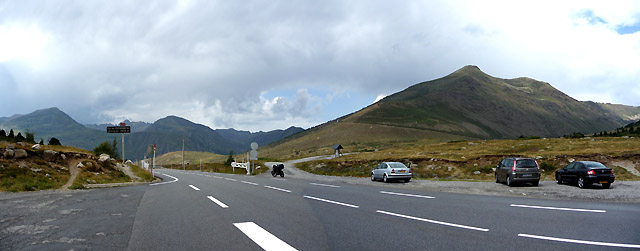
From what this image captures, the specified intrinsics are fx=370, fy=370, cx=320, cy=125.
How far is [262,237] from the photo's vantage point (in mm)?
6992

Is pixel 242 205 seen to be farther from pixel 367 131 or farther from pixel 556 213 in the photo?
pixel 367 131

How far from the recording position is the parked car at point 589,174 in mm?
19484

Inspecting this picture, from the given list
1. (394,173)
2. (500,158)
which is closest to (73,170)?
(394,173)

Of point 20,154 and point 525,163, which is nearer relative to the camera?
point 525,163

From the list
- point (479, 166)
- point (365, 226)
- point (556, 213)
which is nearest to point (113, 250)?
point (365, 226)

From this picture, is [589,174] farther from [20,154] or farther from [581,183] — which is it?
[20,154]

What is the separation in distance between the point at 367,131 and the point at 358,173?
152 metres

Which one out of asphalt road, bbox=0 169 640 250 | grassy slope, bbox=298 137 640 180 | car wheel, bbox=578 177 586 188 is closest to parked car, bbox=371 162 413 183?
grassy slope, bbox=298 137 640 180

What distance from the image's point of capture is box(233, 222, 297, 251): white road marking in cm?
620

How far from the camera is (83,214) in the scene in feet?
33.2

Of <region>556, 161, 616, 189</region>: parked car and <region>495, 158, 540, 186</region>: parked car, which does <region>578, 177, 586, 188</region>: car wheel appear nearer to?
<region>556, 161, 616, 189</region>: parked car

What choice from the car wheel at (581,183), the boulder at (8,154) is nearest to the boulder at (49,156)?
the boulder at (8,154)

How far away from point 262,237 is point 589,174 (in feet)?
65.7

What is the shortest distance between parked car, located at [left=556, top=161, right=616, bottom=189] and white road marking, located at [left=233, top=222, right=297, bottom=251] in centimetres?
Result: 1949
